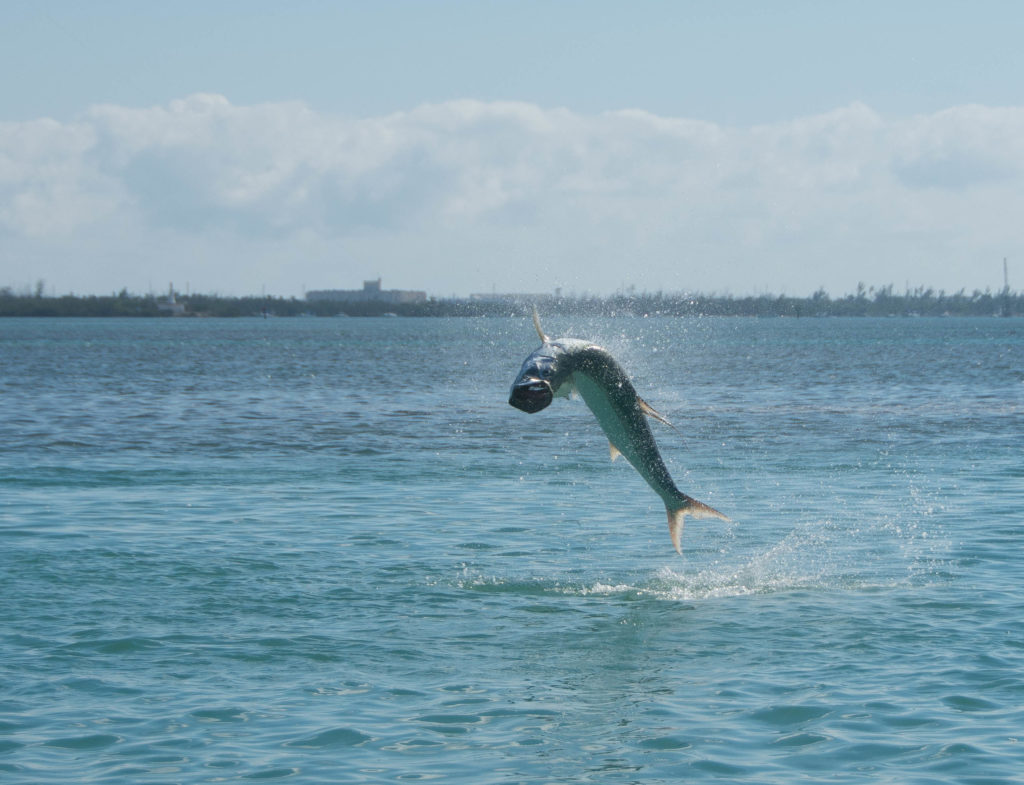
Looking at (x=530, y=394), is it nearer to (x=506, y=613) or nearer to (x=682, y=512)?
(x=682, y=512)

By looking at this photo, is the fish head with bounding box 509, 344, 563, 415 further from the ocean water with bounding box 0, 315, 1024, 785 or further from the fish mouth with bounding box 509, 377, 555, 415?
the ocean water with bounding box 0, 315, 1024, 785

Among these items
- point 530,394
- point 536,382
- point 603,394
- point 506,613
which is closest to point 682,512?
point 603,394

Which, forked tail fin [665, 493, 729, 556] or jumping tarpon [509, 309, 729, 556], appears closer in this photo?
jumping tarpon [509, 309, 729, 556]

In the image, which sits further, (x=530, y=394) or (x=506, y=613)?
(x=506, y=613)

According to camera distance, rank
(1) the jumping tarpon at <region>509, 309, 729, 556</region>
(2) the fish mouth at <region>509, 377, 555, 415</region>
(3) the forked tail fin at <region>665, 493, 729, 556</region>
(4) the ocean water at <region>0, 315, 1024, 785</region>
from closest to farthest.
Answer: (2) the fish mouth at <region>509, 377, 555, 415</region> < (1) the jumping tarpon at <region>509, 309, 729, 556</region> < (4) the ocean water at <region>0, 315, 1024, 785</region> < (3) the forked tail fin at <region>665, 493, 729, 556</region>

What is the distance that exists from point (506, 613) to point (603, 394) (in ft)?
13.0

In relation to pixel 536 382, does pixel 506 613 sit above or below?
below

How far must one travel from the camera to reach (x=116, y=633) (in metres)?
13.6

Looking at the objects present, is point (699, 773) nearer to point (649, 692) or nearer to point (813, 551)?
point (649, 692)

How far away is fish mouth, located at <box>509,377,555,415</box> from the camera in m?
9.03

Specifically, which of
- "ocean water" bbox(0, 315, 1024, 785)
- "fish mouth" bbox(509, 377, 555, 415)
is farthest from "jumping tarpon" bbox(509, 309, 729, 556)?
"ocean water" bbox(0, 315, 1024, 785)

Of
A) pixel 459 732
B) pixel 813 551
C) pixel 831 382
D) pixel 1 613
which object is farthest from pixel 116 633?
pixel 831 382

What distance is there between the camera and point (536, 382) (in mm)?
9234

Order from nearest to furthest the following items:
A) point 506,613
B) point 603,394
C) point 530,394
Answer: point 530,394
point 603,394
point 506,613
